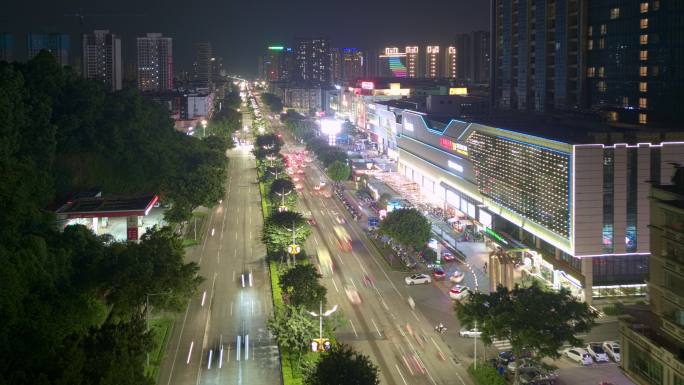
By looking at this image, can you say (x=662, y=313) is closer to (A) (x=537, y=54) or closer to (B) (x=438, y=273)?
(B) (x=438, y=273)

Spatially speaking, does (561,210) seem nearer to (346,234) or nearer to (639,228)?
(639,228)

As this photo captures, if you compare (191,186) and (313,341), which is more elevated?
(191,186)

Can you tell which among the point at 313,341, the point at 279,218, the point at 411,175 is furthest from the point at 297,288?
the point at 411,175

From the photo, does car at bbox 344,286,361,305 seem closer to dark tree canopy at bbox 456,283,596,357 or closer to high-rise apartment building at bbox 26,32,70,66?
dark tree canopy at bbox 456,283,596,357

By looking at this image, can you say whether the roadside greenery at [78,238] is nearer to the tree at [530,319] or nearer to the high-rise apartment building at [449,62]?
the tree at [530,319]

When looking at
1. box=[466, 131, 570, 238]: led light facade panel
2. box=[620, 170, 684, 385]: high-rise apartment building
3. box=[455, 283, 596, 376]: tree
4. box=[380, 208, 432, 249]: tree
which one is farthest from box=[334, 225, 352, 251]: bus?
box=[620, 170, 684, 385]: high-rise apartment building

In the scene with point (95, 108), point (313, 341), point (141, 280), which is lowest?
point (313, 341)

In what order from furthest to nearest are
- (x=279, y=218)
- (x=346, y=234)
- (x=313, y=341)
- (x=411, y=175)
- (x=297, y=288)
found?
(x=411, y=175) < (x=346, y=234) < (x=279, y=218) < (x=297, y=288) < (x=313, y=341)

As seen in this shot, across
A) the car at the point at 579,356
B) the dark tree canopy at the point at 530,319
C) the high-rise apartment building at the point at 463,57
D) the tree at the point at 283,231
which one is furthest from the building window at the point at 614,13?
the high-rise apartment building at the point at 463,57
